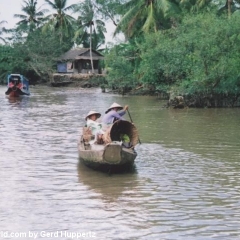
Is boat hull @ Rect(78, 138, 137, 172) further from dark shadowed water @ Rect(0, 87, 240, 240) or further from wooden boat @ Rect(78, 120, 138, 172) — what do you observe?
dark shadowed water @ Rect(0, 87, 240, 240)

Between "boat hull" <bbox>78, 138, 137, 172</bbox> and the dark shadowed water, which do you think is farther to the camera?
"boat hull" <bbox>78, 138, 137, 172</bbox>

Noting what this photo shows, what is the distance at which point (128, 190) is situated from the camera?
974 cm

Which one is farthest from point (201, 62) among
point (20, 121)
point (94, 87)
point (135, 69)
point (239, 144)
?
point (94, 87)

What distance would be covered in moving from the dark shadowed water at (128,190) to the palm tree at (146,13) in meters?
17.6

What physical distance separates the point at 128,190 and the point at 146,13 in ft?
88.9

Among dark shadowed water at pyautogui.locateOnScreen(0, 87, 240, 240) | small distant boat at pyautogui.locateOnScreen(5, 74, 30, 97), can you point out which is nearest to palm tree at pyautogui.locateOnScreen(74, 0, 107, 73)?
small distant boat at pyautogui.locateOnScreen(5, 74, 30, 97)

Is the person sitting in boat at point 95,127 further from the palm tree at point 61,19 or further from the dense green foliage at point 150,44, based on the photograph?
the palm tree at point 61,19

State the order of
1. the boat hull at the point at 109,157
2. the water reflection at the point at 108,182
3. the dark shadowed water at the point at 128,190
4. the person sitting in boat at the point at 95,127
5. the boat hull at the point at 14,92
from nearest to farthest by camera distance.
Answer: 1. the dark shadowed water at the point at 128,190
2. the water reflection at the point at 108,182
3. the boat hull at the point at 109,157
4. the person sitting in boat at the point at 95,127
5. the boat hull at the point at 14,92

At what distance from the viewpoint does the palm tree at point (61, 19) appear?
59.3 m

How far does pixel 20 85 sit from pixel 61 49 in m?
21.8

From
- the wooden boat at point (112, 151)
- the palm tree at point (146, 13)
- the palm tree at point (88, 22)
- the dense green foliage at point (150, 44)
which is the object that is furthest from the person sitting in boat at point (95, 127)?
the palm tree at point (88, 22)

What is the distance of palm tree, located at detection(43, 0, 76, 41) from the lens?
59281mm

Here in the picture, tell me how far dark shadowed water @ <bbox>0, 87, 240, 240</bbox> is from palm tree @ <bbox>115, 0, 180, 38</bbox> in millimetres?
17581

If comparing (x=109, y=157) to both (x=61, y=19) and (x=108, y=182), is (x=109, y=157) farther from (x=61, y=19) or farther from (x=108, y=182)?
(x=61, y=19)
